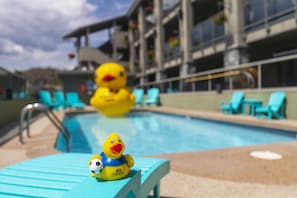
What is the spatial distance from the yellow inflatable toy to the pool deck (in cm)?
515

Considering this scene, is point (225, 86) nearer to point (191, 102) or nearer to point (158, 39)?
point (191, 102)

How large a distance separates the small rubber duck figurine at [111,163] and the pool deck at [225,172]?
96cm

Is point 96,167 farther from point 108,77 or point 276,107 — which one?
point 108,77

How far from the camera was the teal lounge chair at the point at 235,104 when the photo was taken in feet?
30.0

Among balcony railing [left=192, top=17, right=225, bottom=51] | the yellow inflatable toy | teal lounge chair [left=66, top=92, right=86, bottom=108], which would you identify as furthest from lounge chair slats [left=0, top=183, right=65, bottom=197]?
balcony railing [left=192, top=17, right=225, bottom=51]

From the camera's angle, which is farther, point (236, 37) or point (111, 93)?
point (236, 37)

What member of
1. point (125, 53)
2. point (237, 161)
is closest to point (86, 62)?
point (125, 53)

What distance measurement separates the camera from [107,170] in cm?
148

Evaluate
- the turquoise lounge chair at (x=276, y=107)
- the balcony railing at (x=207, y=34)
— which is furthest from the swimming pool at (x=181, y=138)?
the balcony railing at (x=207, y=34)

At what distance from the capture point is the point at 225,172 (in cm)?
284

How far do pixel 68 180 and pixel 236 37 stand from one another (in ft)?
45.4

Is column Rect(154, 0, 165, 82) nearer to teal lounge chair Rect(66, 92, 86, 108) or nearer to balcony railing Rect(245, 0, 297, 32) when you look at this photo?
balcony railing Rect(245, 0, 297, 32)

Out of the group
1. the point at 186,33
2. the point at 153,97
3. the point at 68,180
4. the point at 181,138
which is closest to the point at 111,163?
the point at 68,180

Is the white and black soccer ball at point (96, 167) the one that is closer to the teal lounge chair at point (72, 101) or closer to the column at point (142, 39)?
the teal lounge chair at point (72, 101)
